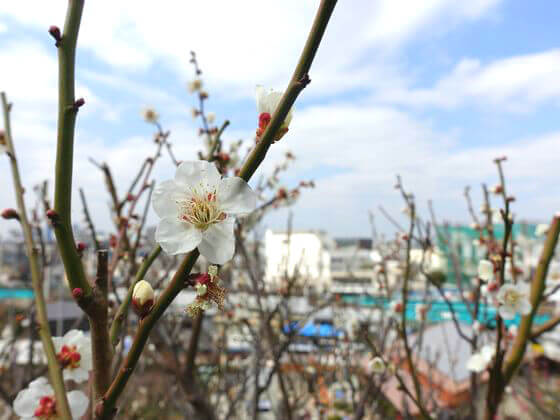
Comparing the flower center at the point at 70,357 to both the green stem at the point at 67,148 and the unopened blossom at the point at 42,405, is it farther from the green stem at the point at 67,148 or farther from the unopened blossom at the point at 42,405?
the green stem at the point at 67,148

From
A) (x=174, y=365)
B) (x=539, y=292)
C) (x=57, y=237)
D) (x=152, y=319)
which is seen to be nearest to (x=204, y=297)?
(x=152, y=319)

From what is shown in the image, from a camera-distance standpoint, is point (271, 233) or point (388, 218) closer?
point (388, 218)

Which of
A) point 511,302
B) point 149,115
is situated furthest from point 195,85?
point 511,302

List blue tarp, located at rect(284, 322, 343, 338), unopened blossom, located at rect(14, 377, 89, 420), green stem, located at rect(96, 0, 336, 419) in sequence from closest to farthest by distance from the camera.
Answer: green stem, located at rect(96, 0, 336, 419) → unopened blossom, located at rect(14, 377, 89, 420) → blue tarp, located at rect(284, 322, 343, 338)

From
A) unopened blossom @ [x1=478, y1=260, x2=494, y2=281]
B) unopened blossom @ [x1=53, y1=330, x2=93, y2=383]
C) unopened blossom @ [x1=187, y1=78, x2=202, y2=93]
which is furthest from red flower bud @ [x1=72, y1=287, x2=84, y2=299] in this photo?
unopened blossom @ [x1=187, y1=78, x2=202, y2=93]

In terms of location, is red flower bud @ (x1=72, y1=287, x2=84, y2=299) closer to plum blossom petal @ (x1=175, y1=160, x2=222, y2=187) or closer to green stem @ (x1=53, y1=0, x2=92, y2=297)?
green stem @ (x1=53, y1=0, x2=92, y2=297)

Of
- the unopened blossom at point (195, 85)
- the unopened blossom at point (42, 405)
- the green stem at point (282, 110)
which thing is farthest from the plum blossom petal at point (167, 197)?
the unopened blossom at point (195, 85)

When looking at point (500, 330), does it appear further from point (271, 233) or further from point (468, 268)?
point (468, 268)
